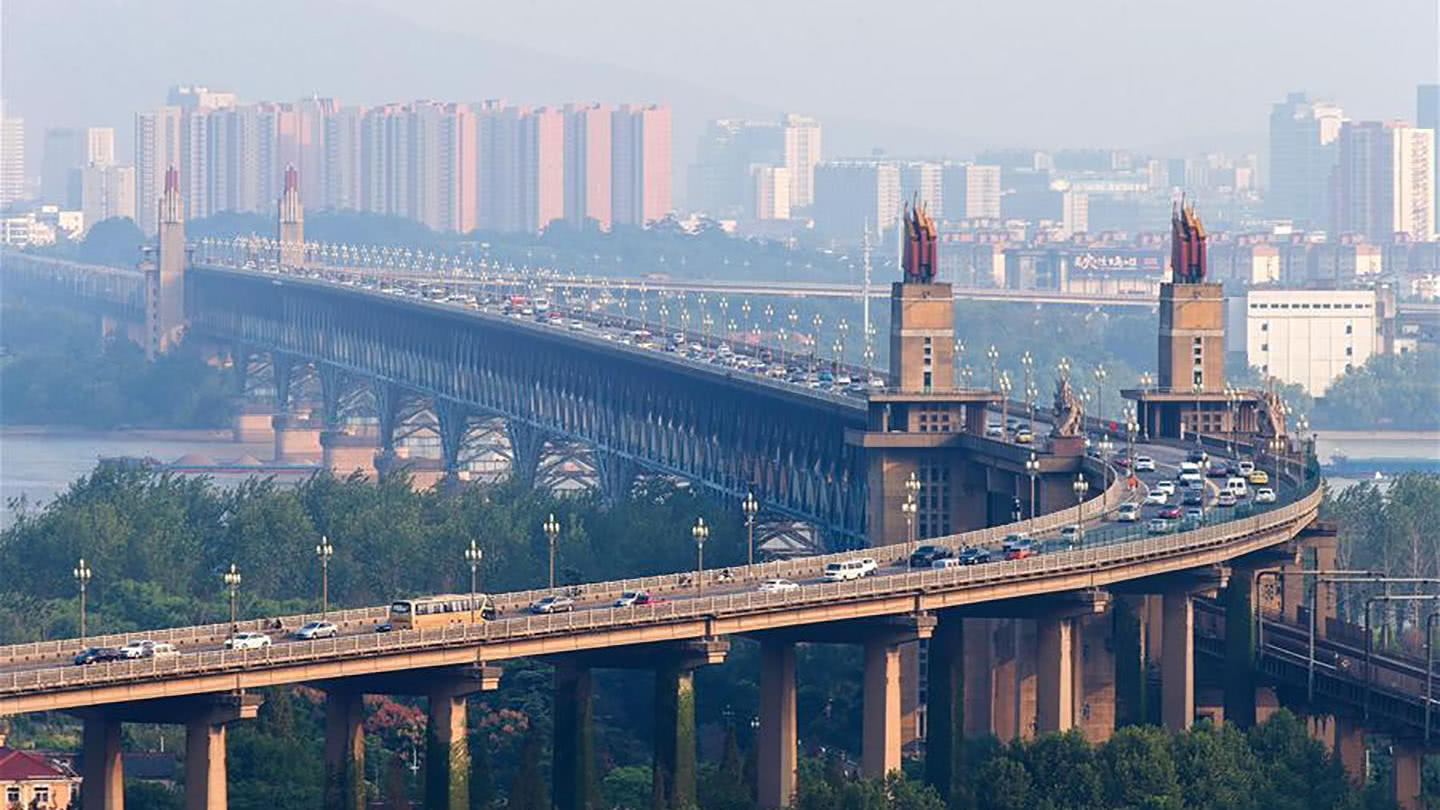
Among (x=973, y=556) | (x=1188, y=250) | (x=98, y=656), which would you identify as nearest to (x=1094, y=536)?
(x=973, y=556)

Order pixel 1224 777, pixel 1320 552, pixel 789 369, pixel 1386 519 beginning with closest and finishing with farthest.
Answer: pixel 1224 777, pixel 1320 552, pixel 1386 519, pixel 789 369

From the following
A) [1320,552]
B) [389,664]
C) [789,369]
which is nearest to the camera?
[389,664]

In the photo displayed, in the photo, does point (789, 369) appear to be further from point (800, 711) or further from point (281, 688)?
point (281, 688)

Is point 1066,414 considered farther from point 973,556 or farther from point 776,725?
point 776,725

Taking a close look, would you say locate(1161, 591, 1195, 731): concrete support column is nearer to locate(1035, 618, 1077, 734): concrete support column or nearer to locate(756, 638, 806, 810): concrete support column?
locate(1035, 618, 1077, 734): concrete support column

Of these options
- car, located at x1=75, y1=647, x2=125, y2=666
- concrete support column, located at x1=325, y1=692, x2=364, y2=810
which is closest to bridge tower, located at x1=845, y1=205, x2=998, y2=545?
concrete support column, located at x1=325, y1=692, x2=364, y2=810

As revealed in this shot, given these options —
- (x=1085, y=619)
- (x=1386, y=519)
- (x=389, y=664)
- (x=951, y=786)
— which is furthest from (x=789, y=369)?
(x=389, y=664)

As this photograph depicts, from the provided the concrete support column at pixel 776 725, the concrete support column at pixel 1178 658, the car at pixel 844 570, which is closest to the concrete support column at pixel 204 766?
the concrete support column at pixel 776 725
